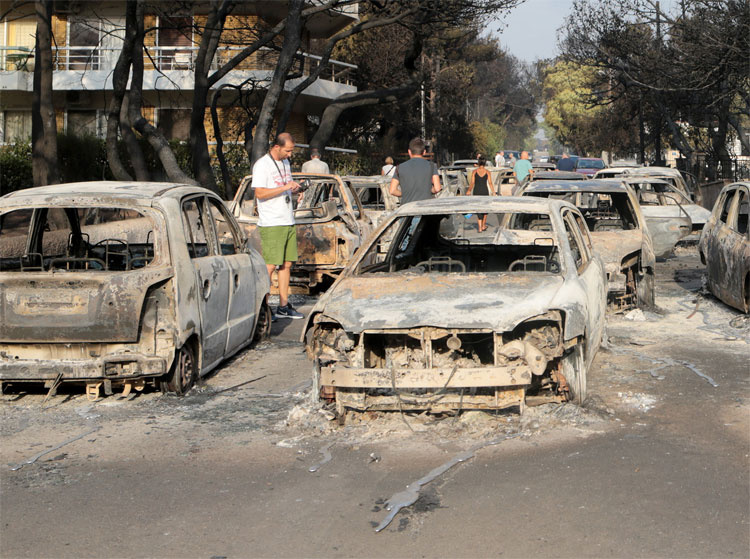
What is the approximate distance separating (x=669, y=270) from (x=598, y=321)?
938 cm

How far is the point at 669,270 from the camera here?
16.6m

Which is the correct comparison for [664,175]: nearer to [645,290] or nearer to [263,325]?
[645,290]

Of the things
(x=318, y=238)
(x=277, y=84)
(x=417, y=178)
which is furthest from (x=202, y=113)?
(x=417, y=178)

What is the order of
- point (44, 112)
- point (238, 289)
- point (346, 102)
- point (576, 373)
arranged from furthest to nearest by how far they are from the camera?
point (346, 102)
point (44, 112)
point (238, 289)
point (576, 373)

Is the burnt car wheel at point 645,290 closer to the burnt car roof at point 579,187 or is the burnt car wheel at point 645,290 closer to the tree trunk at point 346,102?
the burnt car roof at point 579,187

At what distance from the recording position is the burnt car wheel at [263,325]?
9.79 m

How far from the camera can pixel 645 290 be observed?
11.5 m

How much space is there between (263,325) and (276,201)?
1550 millimetres

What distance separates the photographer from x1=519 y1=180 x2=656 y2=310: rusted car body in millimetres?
11047

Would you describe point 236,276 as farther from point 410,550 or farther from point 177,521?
point 410,550

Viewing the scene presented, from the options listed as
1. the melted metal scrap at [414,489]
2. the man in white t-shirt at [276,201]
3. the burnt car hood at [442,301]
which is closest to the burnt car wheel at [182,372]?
the burnt car hood at [442,301]

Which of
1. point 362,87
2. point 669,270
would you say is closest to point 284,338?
point 669,270

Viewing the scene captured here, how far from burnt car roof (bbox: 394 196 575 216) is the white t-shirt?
300 centimetres

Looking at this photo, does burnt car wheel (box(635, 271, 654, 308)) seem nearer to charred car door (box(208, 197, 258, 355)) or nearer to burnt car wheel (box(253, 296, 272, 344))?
burnt car wheel (box(253, 296, 272, 344))
